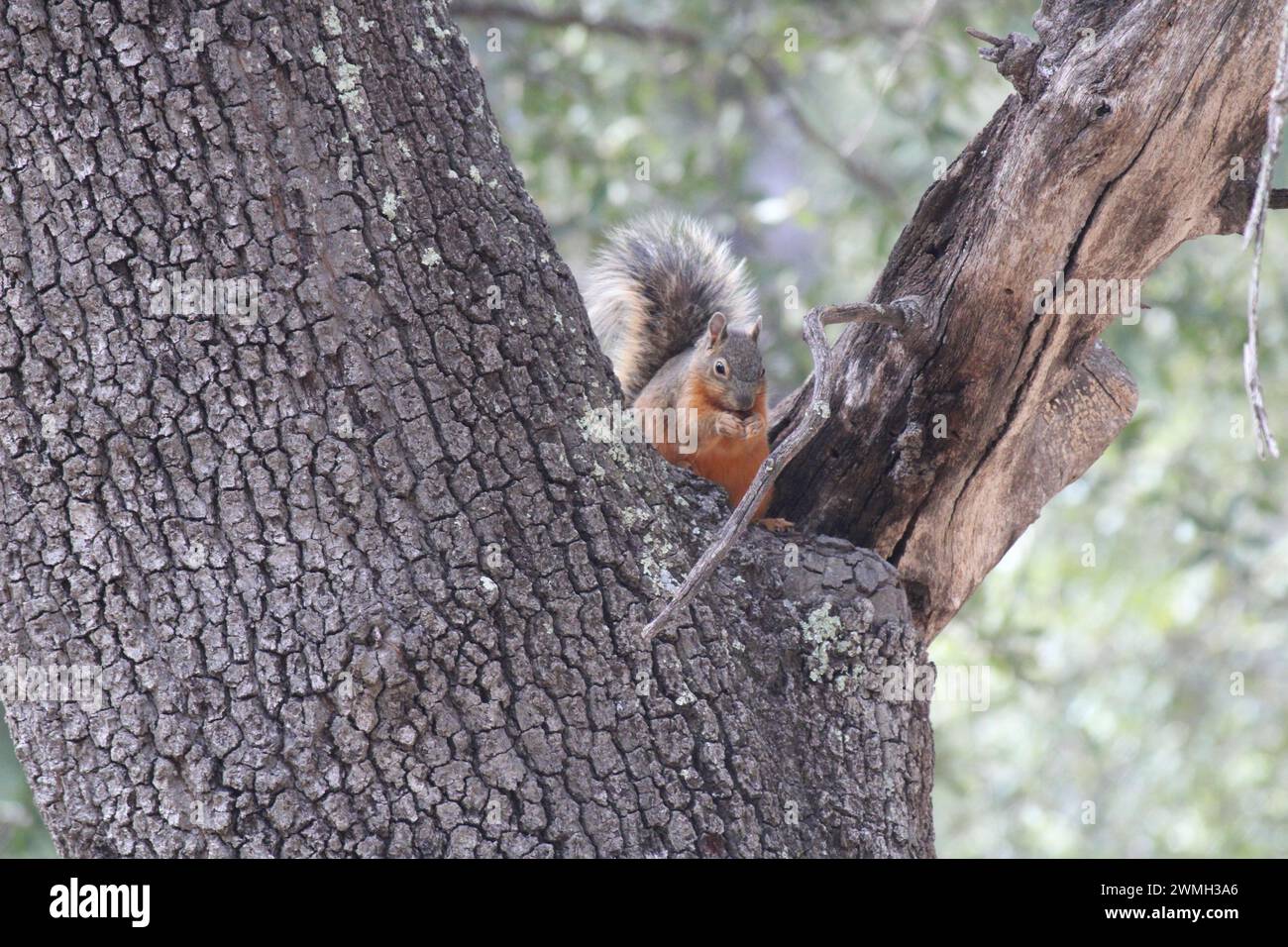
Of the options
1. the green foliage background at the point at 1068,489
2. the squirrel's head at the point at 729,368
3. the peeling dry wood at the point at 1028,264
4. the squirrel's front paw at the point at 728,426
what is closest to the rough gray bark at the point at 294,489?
the peeling dry wood at the point at 1028,264

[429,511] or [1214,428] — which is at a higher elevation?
[1214,428]

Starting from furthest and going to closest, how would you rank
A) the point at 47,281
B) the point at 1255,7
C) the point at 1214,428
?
the point at 1214,428 → the point at 1255,7 → the point at 47,281

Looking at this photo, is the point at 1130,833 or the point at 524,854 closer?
the point at 524,854

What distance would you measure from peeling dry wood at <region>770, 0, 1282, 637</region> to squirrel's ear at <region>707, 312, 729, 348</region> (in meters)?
1.16

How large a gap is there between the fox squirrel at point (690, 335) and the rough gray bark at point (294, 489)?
163 centimetres

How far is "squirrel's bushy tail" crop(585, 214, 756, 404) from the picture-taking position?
3.83 meters

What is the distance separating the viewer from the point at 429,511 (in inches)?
75.5

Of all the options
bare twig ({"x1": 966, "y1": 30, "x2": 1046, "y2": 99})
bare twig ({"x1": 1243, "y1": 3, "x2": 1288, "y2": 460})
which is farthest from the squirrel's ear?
bare twig ({"x1": 1243, "y1": 3, "x2": 1288, "y2": 460})

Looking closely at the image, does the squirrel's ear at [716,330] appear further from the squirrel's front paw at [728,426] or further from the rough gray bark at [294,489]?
the rough gray bark at [294,489]

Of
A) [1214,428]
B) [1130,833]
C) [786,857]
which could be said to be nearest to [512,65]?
[1214,428]

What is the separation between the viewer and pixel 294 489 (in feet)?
6.11

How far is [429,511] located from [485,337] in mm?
280

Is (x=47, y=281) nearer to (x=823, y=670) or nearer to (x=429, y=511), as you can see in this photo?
(x=429, y=511)

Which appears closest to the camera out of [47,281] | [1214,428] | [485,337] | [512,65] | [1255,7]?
[47,281]
